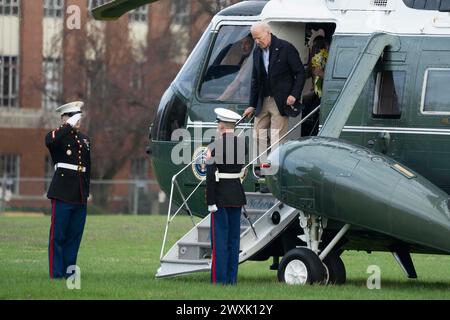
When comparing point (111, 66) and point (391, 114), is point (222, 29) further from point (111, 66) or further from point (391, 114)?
point (111, 66)

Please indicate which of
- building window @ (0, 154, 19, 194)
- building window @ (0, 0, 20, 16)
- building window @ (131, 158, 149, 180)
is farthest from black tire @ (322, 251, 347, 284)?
building window @ (131, 158, 149, 180)

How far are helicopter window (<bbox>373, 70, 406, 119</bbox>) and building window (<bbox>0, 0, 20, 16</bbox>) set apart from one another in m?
6.11

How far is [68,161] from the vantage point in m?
17.2

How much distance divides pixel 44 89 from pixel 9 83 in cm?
140

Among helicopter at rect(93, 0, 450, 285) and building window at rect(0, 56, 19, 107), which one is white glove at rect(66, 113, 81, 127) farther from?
building window at rect(0, 56, 19, 107)

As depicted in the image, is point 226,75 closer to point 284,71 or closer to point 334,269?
point 284,71

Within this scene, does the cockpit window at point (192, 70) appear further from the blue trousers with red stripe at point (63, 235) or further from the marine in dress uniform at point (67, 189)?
the blue trousers with red stripe at point (63, 235)

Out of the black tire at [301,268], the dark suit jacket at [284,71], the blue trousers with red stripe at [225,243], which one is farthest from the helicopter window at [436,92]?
the blue trousers with red stripe at [225,243]

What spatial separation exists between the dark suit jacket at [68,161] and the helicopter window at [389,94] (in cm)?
365

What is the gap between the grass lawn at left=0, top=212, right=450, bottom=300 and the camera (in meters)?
15.2

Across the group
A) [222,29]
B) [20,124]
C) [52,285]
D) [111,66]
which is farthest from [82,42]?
[52,285]

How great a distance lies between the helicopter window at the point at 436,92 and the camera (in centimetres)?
1664

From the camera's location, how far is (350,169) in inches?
620

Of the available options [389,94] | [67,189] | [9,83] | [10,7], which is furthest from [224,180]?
[9,83]
